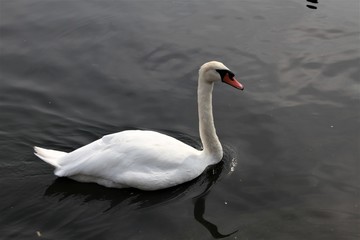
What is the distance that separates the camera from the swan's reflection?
7777mm

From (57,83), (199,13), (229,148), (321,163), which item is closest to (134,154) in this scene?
(229,148)

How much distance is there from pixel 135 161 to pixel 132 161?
0.04m

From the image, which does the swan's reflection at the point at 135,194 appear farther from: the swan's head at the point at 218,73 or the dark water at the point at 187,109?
the swan's head at the point at 218,73

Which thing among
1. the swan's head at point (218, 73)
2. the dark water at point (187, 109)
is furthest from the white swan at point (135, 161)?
the dark water at point (187, 109)

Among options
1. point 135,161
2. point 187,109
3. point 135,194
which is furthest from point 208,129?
point 187,109

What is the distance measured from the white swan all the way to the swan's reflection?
0.31 feet

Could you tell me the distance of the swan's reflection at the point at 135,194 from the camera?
25.5 ft

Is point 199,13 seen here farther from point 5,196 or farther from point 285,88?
point 5,196

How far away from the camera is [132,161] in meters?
7.97

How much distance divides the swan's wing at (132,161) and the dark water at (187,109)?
226mm

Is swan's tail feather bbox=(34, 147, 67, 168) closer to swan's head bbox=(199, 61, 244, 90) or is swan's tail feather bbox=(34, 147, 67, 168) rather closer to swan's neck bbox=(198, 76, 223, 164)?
swan's neck bbox=(198, 76, 223, 164)

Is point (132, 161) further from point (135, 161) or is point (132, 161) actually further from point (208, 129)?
point (208, 129)

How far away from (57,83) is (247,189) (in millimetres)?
4462

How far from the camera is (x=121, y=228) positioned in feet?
24.0
